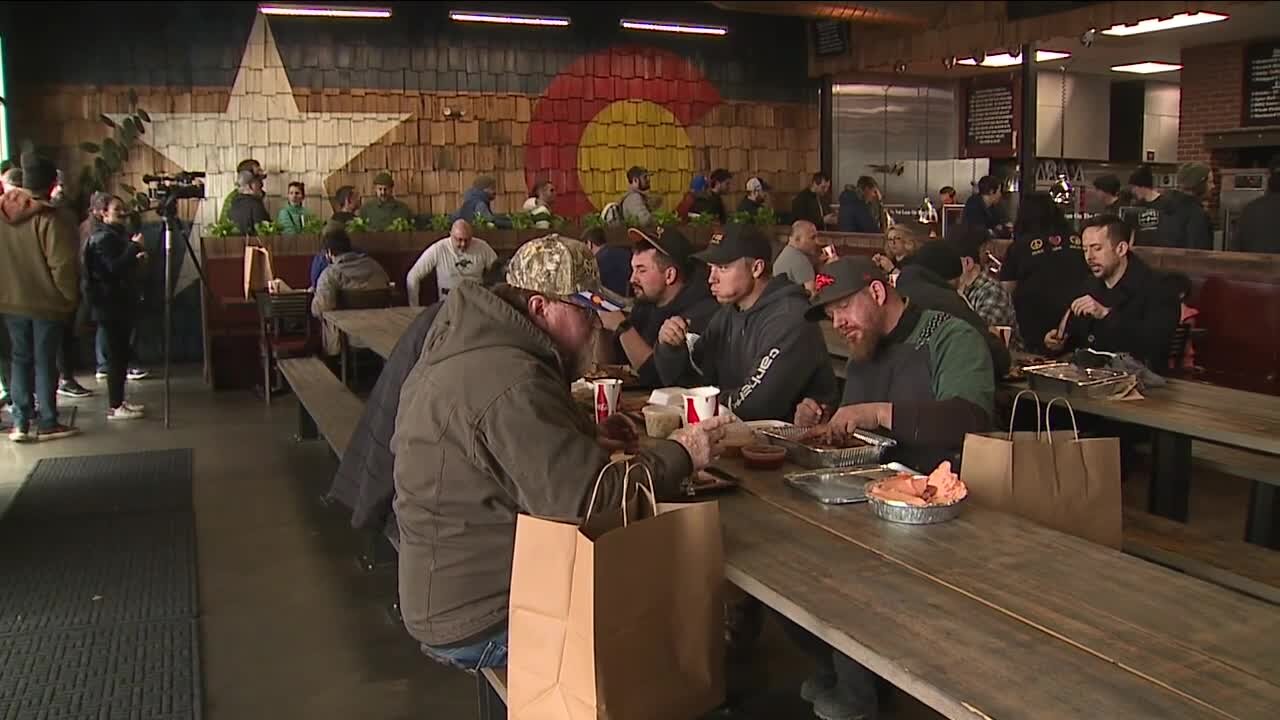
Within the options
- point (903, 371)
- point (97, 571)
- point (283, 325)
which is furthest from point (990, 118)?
point (97, 571)

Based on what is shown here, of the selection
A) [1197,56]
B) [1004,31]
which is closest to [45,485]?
[1004,31]

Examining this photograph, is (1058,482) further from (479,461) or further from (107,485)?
(107,485)

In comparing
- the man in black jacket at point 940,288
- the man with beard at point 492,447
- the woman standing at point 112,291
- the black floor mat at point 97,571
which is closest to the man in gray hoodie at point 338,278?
the woman standing at point 112,291

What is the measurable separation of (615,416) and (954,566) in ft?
4.45

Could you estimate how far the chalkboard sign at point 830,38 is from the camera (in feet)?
43.7

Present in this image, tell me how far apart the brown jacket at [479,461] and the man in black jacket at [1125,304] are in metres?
3.48

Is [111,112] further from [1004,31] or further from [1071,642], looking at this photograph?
[1071,642]

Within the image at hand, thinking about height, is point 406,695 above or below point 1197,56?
below

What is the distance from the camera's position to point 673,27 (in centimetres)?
1426

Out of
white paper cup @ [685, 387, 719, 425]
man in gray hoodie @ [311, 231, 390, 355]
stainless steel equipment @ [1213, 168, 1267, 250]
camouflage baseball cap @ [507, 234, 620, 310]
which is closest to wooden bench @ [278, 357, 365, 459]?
man in gray hoodie @ [311, 231, 390, 355]

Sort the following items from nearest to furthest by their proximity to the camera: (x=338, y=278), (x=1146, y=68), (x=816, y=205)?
1. (x=338, y=278)
2. (x=816, y=205)
3. (x=1146, y=68)

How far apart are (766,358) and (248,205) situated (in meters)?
8.91

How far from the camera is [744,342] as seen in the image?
166 inches

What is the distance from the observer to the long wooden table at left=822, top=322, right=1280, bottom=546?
358cm
